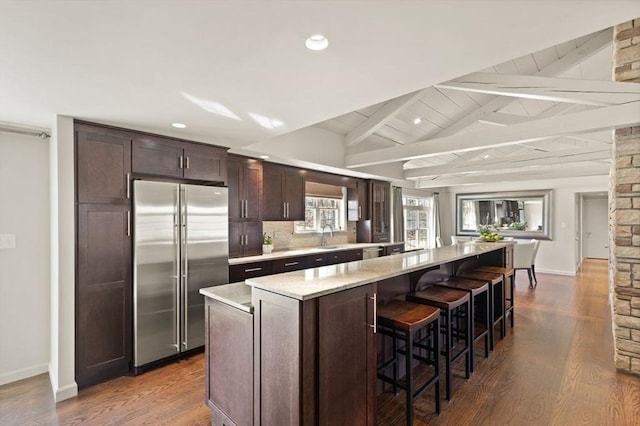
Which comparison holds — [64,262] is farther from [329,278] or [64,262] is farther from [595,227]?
[595,227]

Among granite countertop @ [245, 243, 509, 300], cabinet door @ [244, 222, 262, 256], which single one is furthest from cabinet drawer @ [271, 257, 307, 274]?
granite countertop @ [245, 243, 509, 300]

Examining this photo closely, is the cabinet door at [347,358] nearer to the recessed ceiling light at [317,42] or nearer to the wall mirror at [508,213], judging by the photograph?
the recessed ceiling light at [317,42]

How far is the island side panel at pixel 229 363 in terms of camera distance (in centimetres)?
185

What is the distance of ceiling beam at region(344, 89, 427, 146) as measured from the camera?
4.20 metres

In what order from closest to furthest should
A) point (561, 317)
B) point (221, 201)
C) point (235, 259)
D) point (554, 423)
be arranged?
point (554, 423) → point (221, 201) → point (235, 259) → point (561, 317)

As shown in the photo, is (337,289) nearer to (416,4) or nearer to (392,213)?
(416,4)

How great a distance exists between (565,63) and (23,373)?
663 cm

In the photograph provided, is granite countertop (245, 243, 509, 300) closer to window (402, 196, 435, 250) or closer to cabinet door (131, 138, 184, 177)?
cabinet door (131, 138, 184, 177)

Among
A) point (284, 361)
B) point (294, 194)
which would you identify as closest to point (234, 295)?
point (284, 361)

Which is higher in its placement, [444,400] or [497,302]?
[497,302]

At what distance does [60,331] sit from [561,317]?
577 centimetres

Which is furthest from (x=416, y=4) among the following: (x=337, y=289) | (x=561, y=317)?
(x=561, y=317)

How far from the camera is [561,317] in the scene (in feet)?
14.3

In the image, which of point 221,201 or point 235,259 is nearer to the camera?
point 221,201
